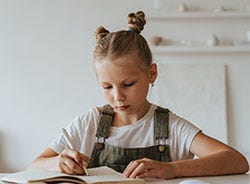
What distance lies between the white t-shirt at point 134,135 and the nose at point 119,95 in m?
0.16

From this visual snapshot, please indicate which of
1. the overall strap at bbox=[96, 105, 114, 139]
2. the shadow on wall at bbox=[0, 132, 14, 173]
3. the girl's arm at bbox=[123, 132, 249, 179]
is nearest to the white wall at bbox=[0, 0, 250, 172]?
the shadow on wall at bbox=[0, 132, 14, 173]

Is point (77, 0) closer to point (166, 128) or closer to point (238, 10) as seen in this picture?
point (238, 10)

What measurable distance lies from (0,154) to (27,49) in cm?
70

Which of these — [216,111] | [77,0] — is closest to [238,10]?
[216,111]

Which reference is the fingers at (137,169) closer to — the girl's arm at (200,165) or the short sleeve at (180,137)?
the girl's arm at (200,165)

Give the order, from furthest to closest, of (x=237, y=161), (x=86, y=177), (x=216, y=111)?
(x=216, y=111), (x=237, y=161), (x=86, y=177)

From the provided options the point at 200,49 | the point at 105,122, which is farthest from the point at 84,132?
the point at 200,49

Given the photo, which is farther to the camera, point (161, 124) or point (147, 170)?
point (161, 124)

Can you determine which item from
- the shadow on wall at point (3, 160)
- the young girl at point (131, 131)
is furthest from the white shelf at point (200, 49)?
the young girl at point (131, 131)

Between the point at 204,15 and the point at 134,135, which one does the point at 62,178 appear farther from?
the point at 204,15

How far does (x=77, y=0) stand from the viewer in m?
3.28

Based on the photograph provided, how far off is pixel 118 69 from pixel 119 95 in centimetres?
7

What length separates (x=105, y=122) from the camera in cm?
149

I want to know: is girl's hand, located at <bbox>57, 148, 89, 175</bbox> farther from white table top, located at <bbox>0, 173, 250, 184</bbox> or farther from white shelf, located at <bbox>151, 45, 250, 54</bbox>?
white shelf, located at <bbox>151, 45, 250, 54</bbox>
